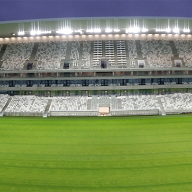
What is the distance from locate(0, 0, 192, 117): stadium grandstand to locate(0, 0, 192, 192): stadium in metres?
0.11

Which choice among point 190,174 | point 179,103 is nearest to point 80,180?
point 190,174

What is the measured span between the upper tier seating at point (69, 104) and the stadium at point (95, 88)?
106 millimetres

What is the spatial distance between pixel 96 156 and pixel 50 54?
2149cm

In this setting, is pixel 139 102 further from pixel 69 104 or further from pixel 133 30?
pixel 133 30

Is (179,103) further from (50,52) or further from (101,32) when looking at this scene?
(50,52)

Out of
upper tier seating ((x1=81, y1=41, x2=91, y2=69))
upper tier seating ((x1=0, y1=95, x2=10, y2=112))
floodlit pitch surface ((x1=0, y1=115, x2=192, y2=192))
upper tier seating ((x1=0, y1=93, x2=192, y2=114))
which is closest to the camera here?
floodlit pitch surface ((x1=0, y1=115, x2=192, y2=192))

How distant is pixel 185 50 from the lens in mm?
37281

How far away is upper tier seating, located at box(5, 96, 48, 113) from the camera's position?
1255 inches

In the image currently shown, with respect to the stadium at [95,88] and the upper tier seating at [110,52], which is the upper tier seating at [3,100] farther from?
the upper tier seating at [110,52]

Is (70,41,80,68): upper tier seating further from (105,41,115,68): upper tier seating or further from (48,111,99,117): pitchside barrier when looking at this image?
(48,111,99,117): pitchside barrier

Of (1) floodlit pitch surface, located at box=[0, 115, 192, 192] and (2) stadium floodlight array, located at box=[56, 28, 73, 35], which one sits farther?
(2) stadium floodlight array, located at box=[56, 28, 73, 35]

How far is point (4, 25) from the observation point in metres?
36.2

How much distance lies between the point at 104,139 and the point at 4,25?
71.5ft

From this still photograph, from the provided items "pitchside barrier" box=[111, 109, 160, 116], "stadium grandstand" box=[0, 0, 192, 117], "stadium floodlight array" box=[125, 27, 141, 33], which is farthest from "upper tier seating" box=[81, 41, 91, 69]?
"pitchside barrier" box=[111, 109, 160, 116]
